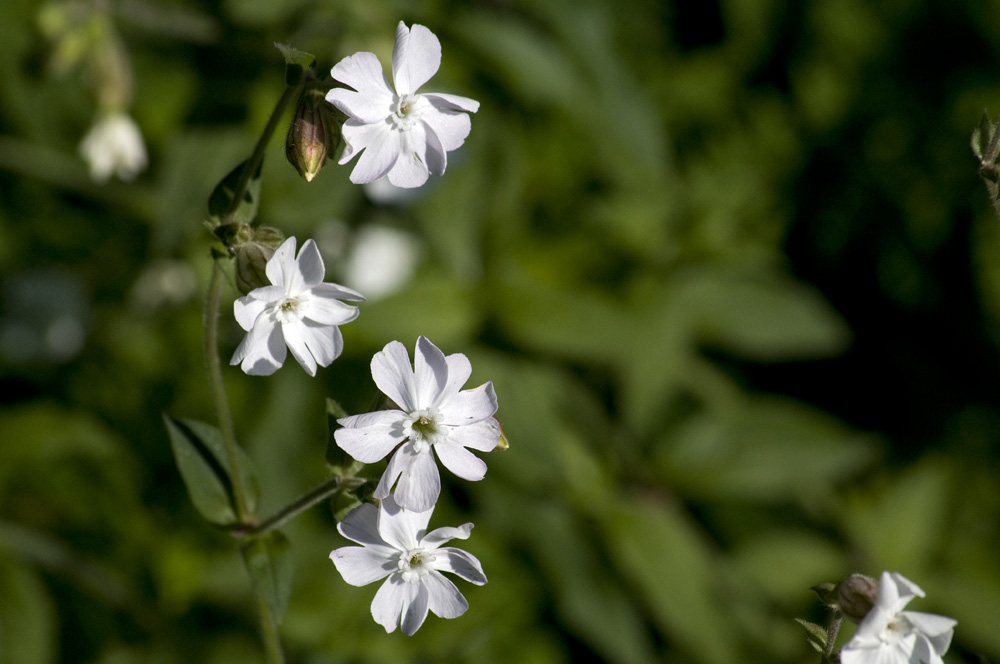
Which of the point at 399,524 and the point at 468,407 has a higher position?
the point at 468,407

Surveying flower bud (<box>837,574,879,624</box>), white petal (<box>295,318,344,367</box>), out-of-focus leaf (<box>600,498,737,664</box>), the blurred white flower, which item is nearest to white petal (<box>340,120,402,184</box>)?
white petal (<box>295,318,344,367</box>)

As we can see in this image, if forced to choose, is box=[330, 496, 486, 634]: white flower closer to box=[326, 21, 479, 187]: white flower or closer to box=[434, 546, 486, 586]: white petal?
box=[434, 546, 486, 586]: white petal

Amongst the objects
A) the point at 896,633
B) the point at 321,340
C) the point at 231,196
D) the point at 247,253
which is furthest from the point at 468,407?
the point at 896,633

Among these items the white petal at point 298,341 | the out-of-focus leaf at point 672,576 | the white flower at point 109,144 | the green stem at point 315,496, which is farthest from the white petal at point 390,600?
the white flower at point 109,144

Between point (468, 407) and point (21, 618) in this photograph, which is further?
point (21, 618)

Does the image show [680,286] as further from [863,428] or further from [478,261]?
[863,428]

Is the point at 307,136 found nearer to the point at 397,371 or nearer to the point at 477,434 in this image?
the point at 397,371
